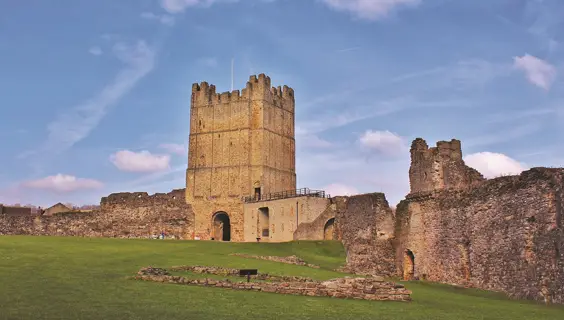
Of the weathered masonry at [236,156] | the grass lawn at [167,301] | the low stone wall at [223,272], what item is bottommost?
the grass lawn at [167,301]

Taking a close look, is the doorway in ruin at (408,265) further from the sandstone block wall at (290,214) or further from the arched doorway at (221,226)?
the arched doorway at (221,226)

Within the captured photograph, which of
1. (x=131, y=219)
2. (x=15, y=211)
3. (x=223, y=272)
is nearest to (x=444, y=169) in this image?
(x=223, y=272)

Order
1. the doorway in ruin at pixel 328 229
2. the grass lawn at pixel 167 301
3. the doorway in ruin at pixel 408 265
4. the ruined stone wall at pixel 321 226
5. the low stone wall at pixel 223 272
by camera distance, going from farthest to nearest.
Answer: the doorway in ruin at pixel 328 229
the ruined stone wall at pixel 321 226
the doorway in ruin at pixel 408 265
the low stone wall at pixel 223 272
the grass lawn at pixel 167 301

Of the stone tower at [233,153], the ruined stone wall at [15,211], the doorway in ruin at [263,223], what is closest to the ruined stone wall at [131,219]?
the stone tower at [233,153]

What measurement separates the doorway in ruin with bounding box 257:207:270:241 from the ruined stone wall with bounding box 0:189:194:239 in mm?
9023

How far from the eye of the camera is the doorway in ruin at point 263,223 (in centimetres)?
5912

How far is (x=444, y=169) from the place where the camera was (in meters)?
28.6

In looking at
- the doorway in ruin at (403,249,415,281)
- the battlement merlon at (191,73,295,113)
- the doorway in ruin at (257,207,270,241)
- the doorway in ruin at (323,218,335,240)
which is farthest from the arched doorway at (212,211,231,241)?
the doorway in ruin at (403,249,415,281)

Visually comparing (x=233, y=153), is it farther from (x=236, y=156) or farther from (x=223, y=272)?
(x=223, y=272)

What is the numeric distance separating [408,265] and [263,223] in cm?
3228

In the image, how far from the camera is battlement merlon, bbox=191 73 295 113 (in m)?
66.4

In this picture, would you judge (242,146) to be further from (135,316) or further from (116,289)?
(135,316)

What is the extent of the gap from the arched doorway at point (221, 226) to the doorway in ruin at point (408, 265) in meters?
37.9

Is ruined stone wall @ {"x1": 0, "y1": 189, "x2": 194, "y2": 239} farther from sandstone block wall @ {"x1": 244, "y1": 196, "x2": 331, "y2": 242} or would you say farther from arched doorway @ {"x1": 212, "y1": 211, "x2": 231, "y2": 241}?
sandstone block wall @ {"x1": 244, "y1": 196, "x2": 331, "y2": 242}
